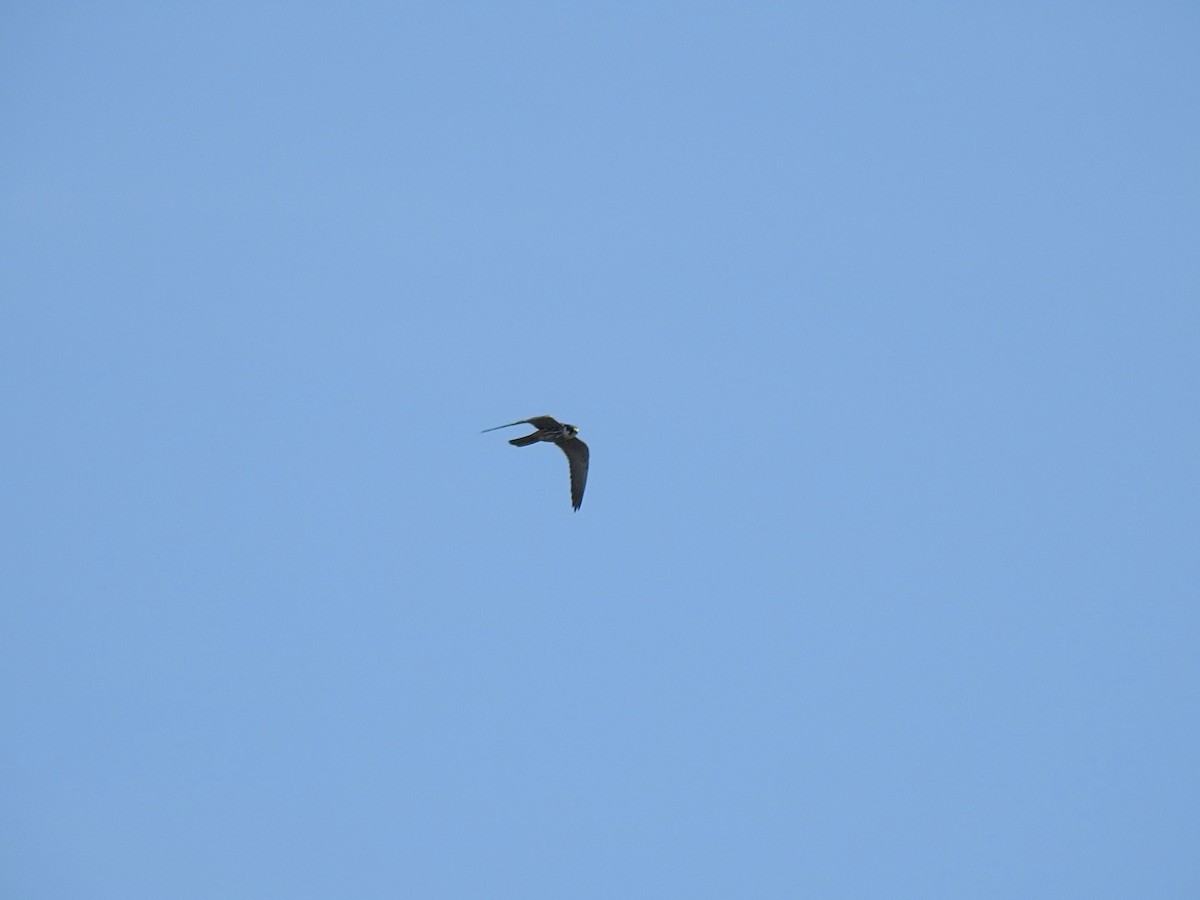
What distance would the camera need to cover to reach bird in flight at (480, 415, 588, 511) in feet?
104

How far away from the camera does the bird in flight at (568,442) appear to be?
31562 millimetres

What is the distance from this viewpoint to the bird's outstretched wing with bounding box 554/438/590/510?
3331 cm

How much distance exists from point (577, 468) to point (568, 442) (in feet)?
3.23

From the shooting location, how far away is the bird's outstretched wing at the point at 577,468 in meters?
33.3

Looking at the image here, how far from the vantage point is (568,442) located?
1297 inches

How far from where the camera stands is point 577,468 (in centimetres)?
3362

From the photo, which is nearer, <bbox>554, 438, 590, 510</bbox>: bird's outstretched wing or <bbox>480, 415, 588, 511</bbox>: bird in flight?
<bbox>480, 415, 588, 511</bbox>: bird in flight

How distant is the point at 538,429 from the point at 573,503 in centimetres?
260

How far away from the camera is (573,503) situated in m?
33.4

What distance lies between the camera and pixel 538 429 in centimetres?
3181

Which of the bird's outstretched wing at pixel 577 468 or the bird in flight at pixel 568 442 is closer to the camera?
the bird in flight at pixel 568 442
